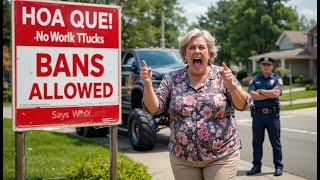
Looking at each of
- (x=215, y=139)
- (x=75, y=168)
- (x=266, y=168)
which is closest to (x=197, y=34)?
(x=215, y=139)

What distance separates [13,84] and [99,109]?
82 cm

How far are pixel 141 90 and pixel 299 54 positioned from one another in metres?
39.8

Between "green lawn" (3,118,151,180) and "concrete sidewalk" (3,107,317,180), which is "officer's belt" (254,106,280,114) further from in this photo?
"green lawn" (3,118,151,180)

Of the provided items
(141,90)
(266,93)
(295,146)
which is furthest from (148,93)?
(295,146)

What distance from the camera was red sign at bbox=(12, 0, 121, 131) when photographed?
367cm

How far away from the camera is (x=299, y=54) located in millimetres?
45531

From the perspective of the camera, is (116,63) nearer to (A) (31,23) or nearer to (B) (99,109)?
(B) (99,109)

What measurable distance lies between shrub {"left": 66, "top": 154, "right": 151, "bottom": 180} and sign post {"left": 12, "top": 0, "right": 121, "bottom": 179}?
0.74 metres

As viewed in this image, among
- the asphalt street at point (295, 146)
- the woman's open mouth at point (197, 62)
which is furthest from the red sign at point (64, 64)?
the asphalt street at point (295, 146)

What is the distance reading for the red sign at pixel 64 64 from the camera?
367cm

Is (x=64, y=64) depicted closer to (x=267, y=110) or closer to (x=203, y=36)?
(x=203, y=36)

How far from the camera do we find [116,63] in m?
4.10

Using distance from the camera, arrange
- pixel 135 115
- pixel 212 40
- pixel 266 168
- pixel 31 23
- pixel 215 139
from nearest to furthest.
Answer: pixel 215 139 < pixel 212 40 < pixel 31 23 < pixel 266 168 < pixel 135 115

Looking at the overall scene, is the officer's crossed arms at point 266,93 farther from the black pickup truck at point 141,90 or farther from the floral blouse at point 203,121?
the floral blouse at point 203,121
